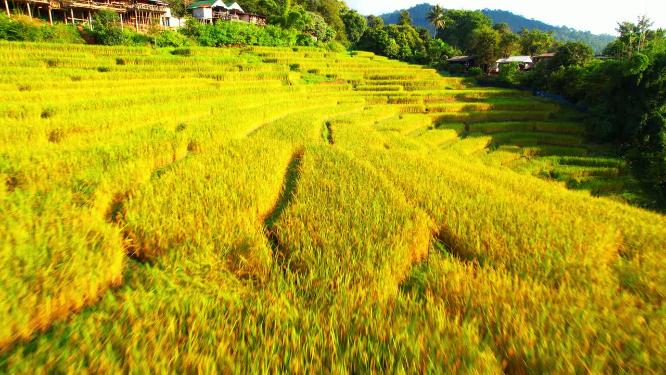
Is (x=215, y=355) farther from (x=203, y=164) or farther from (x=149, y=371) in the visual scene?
(x=203, y=164)

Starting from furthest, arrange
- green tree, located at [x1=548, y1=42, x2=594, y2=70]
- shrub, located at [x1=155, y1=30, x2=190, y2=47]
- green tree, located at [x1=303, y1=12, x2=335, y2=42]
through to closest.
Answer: green tree, located at [x1=303, y1=12, x2=335, y2=42] → green tree, located at [x1=548, y1=42, x2=594, y2=70] → shrub, located at [x1=155, y1=30, x2=190, y2=47]

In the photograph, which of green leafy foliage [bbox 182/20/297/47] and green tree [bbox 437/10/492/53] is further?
green tree [bbox 437/10/492/53]

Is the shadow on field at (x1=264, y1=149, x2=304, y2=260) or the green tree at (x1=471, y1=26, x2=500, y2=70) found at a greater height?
the green tree at (x1=471, y1=26, x2=500, y2=70)

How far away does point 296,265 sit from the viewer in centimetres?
231

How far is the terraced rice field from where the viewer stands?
4.72 feet

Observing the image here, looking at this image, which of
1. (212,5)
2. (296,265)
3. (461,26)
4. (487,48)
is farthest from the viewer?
(461,26)

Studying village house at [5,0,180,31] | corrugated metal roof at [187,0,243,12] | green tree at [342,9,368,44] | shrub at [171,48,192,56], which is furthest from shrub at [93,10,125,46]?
green tree at [342,9,368,44]

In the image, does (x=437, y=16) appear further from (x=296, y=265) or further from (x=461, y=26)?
(x=296, y=265)

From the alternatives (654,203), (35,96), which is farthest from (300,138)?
(654,203)

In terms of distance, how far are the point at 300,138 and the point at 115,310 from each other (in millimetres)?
5890

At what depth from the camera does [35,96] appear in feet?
26.3

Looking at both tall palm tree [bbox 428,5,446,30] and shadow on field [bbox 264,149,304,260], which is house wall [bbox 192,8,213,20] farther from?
tall palm tree [bbox 428,5,446,30]

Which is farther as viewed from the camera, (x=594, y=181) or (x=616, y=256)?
(x=594, y=181)

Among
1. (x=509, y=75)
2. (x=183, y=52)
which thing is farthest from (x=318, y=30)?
(x=183, y=52)
